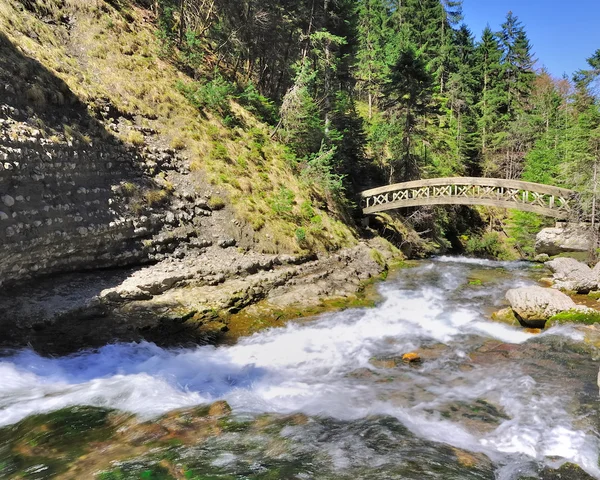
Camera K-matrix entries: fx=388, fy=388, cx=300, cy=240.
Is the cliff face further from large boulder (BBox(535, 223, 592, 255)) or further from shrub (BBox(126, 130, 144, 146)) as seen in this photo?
large boulder (BBox(535, 223, 592, 255))

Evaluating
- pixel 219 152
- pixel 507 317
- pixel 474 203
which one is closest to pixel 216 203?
pixel 219 152

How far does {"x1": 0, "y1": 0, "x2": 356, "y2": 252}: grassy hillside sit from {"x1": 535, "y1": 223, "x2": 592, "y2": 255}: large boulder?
10.2 metres

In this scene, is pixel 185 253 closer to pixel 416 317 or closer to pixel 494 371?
pixel 416 317

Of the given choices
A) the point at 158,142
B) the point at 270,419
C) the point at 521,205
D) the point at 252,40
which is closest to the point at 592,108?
the point at 521,205

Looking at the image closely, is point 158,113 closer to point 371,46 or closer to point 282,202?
point 282,202

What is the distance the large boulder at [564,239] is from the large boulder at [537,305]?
895 cm

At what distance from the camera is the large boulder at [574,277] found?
12.4 m

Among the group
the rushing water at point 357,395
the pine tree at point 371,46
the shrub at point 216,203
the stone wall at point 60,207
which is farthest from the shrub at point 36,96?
the pine tree at point 371,46

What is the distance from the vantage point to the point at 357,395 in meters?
6.96

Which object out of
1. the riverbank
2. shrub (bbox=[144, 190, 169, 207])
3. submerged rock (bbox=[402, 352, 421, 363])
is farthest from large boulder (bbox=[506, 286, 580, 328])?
shrub (bbox=[144, 190, 169, 207])

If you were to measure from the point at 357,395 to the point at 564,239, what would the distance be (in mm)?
17664

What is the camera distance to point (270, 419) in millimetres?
6039

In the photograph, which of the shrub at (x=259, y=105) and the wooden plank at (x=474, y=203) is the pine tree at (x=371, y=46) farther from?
the wooden plank at (x=474, y=203)

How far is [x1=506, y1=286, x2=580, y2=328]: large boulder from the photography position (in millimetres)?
10016
